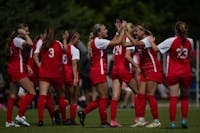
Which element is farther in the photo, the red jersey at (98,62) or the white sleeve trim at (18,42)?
the white sleeve trim at (18,42)

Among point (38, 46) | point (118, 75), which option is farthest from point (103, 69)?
point (38, 46)

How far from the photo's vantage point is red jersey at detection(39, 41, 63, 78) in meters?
21.6

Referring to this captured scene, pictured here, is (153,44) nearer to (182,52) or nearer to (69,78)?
(182,52)

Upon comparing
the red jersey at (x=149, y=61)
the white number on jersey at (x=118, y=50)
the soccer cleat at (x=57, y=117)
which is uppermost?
the white number on jersey at (x=118, y=50)

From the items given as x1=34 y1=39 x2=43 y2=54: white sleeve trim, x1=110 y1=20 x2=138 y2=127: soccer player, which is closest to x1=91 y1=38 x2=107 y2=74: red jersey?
x1=110 y1=20 x2=138 y2=127: soccer player

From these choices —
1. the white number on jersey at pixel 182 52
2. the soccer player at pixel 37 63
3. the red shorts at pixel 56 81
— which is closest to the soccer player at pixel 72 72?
the red shorts at pixel 56 81

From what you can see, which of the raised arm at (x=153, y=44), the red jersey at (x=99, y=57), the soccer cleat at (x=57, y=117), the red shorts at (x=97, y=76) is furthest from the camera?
the soccer cleat at (x=57, y=117)

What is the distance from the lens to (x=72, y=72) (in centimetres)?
2295

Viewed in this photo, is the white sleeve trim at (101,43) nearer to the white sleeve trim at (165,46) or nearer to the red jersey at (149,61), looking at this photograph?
the red jersey at (149,61)

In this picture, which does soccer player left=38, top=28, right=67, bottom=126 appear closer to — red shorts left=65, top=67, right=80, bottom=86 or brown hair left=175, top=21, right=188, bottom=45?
red shorts left=65, top=67, right=80, bottom=86

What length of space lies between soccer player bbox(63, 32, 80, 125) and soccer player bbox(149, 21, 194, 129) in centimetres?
260

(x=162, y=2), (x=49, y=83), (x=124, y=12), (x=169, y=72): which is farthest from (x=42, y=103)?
(x=162, y=2)

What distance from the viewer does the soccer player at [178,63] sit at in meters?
20.4

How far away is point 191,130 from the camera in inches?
789
